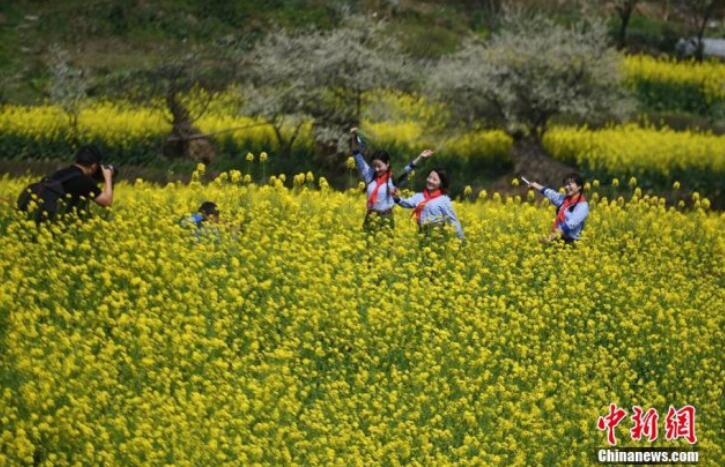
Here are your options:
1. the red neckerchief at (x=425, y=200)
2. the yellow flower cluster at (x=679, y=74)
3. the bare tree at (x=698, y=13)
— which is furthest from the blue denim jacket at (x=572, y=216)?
the bare tree at (x=698, y=13)

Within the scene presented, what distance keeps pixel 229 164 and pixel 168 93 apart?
2.27 metres

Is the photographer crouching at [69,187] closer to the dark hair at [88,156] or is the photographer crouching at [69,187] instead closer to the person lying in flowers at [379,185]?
the dark hair at [88,156]

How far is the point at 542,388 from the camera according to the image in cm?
1584

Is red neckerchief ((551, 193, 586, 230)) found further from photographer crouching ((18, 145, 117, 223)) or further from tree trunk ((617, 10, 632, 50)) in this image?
tree trunk ((617, 10, 632, 50))

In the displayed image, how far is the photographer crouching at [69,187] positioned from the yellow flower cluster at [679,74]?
22.4 meters

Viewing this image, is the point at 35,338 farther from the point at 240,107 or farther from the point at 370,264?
the point at 240,107

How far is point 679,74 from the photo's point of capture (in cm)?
3931

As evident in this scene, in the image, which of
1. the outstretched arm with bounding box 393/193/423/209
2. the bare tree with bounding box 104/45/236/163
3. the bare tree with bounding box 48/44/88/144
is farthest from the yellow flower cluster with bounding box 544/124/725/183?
the outstretched arm with bounding box 393/193/423/209

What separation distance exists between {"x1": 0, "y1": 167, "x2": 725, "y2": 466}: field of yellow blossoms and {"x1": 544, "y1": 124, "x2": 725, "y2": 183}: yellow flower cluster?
7.85 meters

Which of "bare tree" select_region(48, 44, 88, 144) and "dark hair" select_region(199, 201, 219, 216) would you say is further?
"bare tree" select_region(48, 44, 88, 144)

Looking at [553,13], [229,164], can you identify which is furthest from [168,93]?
[553,13]

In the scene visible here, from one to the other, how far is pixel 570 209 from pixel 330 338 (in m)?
4.73

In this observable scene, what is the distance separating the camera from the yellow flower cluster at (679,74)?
38.7 m

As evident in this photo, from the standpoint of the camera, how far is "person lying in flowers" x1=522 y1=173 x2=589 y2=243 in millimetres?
19672
